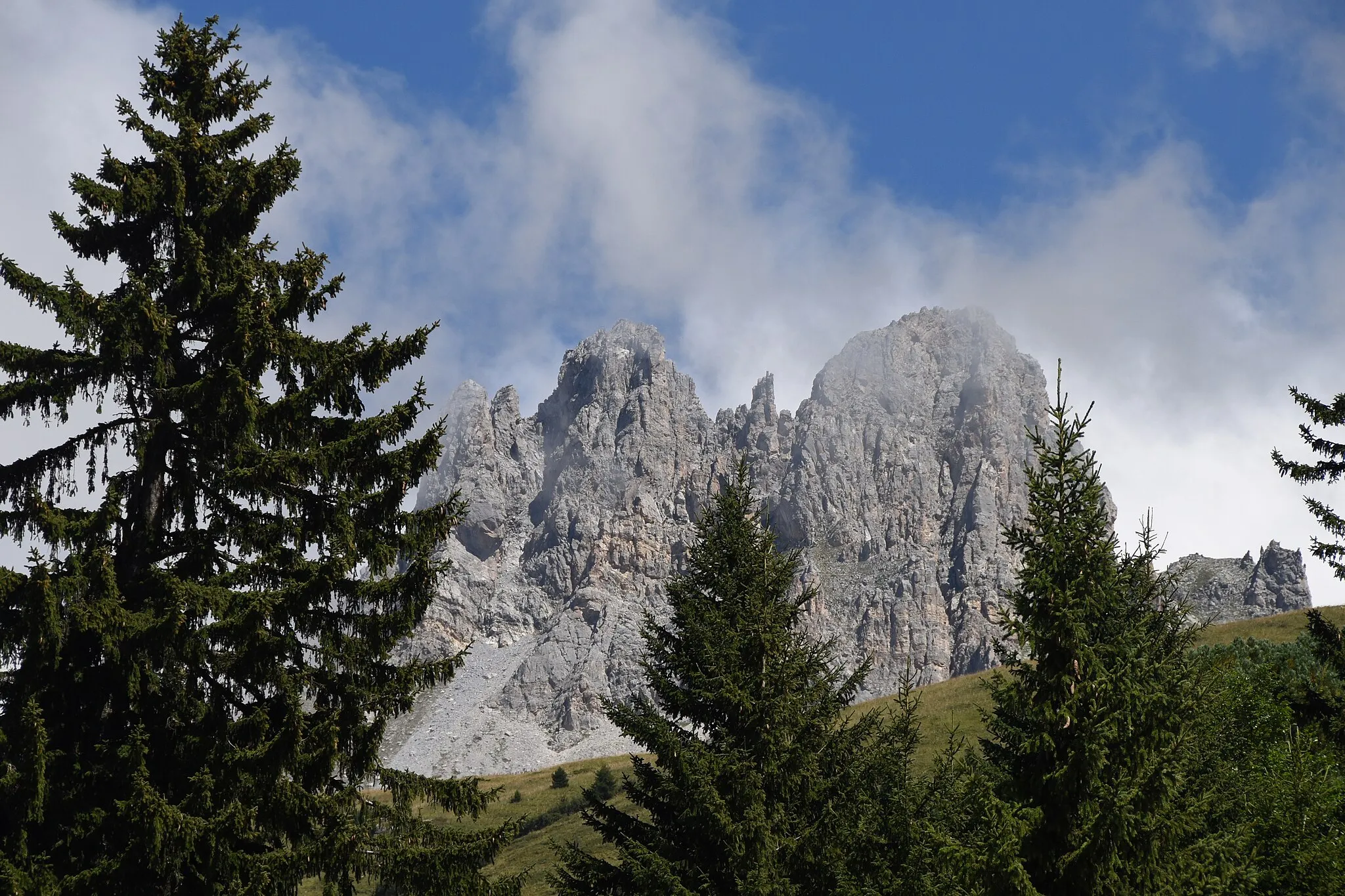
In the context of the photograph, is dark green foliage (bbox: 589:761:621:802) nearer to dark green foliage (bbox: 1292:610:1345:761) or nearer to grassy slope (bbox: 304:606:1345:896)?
grassy slope (bbox: 304:606:1345:896)

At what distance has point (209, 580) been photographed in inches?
482

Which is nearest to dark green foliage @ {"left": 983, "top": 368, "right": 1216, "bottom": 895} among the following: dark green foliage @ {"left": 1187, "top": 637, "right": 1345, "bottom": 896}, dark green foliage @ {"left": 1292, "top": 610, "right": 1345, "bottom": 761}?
dark green foliage @ {"left": 1187, "top": 637, "right": 1345, "bottom": 896}

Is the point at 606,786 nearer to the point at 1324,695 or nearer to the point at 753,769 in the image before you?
the point at 1324,695

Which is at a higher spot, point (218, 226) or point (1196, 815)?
point (218, 226)

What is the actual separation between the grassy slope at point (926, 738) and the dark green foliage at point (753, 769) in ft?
62.0

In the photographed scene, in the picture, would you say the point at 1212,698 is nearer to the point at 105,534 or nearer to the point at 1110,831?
the point at 1110,831

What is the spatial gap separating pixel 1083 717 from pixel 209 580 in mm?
9951

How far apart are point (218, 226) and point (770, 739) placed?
10959 mm

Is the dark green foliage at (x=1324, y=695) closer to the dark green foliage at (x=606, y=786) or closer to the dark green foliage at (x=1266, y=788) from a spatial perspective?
the dark green foliage at (x=1266, y=788)

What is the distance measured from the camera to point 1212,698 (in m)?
14.2

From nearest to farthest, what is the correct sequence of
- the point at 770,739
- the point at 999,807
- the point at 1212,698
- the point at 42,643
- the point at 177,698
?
the point at 999,807, the point at 42,643, the point at 177,698, the point at 1212,698, the point at 770,739

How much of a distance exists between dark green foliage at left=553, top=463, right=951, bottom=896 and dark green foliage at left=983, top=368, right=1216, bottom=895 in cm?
352

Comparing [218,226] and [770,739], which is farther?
[770,739]

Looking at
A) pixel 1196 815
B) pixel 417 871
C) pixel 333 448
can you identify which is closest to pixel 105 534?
pixel 333 448
